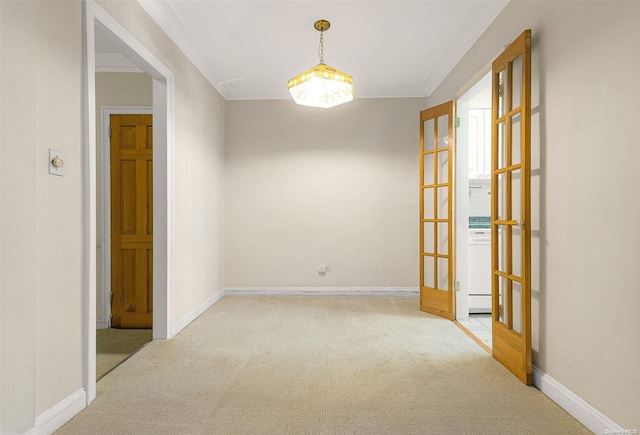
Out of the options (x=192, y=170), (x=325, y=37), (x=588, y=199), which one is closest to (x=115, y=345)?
(x=192, y=170)

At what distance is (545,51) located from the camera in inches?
89.2

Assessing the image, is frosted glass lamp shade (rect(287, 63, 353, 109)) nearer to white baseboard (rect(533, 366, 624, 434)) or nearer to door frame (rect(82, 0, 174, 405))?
door frame (rect(82, 0, 174, 405))

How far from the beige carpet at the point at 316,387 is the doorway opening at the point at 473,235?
1.34 feet

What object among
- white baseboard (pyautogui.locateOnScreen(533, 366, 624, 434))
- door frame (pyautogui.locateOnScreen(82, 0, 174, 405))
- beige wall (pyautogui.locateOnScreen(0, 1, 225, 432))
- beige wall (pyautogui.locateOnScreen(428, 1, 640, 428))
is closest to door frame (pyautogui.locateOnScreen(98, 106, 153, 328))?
door frame (pyautogui.locateOnScreen(82, 0, 174, 405))

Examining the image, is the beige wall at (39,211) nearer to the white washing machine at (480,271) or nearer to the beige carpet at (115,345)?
the beige carpet at (115,345)

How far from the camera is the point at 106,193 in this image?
3.88 metres

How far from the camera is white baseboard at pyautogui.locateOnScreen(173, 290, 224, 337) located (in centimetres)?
342

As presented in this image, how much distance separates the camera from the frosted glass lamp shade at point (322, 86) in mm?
3039

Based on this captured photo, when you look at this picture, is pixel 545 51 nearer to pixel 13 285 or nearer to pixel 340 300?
pixel 13 285

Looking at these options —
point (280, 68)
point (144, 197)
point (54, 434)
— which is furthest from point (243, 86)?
point (54, 434)

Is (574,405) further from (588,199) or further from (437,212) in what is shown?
(437,212)

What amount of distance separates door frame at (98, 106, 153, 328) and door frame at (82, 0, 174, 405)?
33.7 inches

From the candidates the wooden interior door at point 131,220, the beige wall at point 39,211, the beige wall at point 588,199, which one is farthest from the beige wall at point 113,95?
the beige wall at point 588,199

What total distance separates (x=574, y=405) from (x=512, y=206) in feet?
4.04
